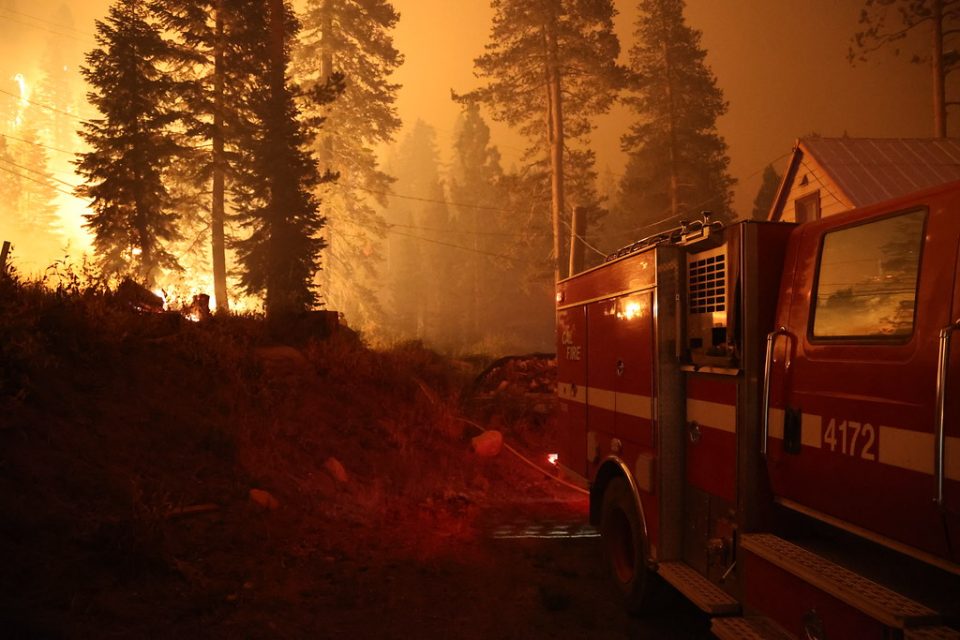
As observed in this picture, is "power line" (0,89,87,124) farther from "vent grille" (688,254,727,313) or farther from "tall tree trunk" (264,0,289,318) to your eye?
"vent grille" (688,254,727,313)

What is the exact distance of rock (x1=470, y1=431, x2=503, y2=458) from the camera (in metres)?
11.4

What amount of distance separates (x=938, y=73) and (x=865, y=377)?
2647 centimetres

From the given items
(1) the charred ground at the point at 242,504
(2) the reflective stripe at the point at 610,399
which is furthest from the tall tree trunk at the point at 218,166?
(2) the reflective stripe at the point at 610,399

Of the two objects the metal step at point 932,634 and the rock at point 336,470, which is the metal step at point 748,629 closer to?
the metal step at point 932,634

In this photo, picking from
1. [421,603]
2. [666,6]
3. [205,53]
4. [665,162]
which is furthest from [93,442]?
[666,6]

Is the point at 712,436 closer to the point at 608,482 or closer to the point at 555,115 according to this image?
the point at 608,482

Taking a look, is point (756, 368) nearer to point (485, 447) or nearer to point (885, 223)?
point (885, 223)

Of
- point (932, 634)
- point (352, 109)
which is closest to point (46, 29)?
point (352, 109)

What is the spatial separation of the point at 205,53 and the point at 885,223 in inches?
1004

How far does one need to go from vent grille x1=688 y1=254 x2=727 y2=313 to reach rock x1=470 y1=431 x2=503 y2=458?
23.8ft

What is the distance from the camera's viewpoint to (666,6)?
32.6 meters

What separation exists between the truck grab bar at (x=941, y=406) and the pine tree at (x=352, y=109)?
97.2 feet

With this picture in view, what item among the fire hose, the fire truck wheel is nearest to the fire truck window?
the fire truck wheel

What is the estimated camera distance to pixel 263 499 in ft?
24.9
